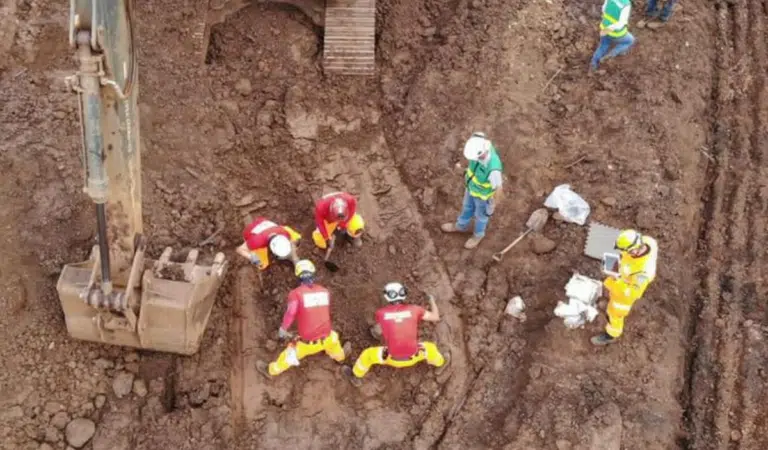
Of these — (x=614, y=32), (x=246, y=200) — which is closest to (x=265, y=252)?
(x=246, y=200)

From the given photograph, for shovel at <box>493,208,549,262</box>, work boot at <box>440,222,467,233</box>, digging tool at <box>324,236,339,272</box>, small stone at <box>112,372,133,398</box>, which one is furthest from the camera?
work boot at <box>440,222,467,233</box>

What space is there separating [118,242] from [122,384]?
1707 mm

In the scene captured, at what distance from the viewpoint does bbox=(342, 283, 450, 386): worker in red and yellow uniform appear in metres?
7.94

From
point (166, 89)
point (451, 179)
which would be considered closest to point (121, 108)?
point (166, 89)

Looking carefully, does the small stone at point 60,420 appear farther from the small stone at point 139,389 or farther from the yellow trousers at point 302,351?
the yellow trousers at point 302,351

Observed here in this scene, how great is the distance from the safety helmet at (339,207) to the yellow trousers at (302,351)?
1.25 metres

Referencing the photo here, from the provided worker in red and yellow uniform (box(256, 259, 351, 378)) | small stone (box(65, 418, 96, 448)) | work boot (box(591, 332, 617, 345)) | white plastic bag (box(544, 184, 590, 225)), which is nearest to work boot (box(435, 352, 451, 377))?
worker in red and yellow uniform (box(256, 259, 351, 378))

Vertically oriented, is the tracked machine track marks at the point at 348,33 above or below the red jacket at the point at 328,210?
above

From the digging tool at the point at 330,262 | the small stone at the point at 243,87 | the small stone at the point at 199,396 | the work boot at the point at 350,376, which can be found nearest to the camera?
the small stone at the point at 199,396

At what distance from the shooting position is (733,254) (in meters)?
9.68

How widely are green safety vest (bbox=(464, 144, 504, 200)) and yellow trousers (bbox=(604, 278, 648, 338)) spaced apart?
157 centimetres

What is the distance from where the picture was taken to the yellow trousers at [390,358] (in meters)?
8.29

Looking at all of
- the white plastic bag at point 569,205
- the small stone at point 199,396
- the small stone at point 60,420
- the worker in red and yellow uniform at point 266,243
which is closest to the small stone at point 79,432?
the small stone at point 60,420

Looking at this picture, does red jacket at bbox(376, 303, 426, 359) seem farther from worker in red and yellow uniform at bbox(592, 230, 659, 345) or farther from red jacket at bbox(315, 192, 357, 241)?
worker in red and yellow uniform at bbox(592, 230, 659, 345)
